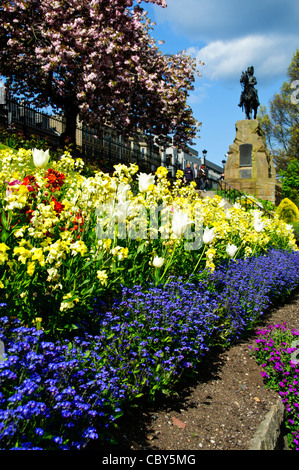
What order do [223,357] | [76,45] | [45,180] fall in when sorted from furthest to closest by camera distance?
[76,45] → [223,357] → [45,180]

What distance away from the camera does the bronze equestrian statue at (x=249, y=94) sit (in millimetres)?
22250

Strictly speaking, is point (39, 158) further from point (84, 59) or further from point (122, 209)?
point (84, 59)

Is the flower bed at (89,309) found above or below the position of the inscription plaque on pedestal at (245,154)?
below

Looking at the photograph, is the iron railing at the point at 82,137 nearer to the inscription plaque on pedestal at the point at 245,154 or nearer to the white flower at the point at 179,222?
the inscription plaque on pedestal at the point at 245,154

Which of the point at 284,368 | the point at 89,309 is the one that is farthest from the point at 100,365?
the point at 284,368

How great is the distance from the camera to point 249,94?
2225 cm

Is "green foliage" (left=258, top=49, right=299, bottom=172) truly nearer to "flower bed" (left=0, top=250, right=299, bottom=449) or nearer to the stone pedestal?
the stone pedestal

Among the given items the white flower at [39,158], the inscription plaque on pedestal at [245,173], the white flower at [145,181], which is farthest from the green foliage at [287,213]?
the white flower at [39,158]

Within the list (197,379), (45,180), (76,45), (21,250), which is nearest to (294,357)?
(197,379)

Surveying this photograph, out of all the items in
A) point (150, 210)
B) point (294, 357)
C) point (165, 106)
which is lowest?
point (294, 357)

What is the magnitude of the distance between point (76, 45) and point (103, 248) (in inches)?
445

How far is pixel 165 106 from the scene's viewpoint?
1680cm

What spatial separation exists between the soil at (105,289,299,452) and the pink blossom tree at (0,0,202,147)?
10.8 meters
